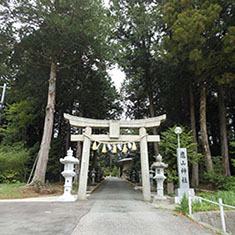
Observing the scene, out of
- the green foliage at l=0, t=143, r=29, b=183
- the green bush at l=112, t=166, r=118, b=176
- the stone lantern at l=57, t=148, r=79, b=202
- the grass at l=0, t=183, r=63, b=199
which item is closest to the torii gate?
the stone lantern at l=57, t=148, r=79, b=202

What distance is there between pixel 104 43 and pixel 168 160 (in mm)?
7677

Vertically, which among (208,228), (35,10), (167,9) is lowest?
(208,228)

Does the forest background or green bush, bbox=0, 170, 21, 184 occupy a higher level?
the forest background

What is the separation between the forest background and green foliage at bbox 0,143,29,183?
0.22 feet

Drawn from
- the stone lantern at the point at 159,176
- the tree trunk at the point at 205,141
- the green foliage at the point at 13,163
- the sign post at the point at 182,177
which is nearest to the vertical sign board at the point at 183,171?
the sign post at the point at 182,177

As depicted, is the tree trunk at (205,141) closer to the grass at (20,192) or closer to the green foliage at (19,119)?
the grass at (20,192)

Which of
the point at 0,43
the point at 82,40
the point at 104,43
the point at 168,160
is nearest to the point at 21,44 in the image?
the point at 0,43

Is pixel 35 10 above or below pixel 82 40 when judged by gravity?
above

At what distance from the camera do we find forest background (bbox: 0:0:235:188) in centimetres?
990

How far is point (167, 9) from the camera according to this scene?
1076 centimetres

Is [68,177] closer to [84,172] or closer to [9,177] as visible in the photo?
[84,172]

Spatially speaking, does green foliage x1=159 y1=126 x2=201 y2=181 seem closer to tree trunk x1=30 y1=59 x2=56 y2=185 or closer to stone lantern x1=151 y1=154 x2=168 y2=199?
stone lantern x1=151 y1=154 x2=168 y2=199

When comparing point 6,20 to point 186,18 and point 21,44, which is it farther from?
point 186,18

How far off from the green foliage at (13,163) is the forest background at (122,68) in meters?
0.07
